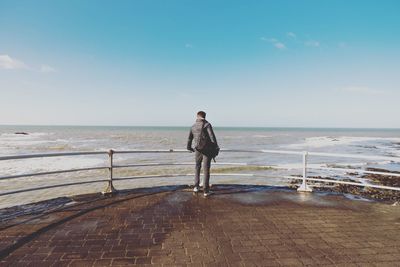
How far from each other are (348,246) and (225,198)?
2959 mm

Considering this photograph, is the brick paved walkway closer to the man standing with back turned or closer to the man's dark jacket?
the man standing with back turned

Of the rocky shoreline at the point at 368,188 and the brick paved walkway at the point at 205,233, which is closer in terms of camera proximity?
the brick paved walkway at the point at 205,233

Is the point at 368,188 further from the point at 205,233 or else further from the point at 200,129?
the point at 205,233

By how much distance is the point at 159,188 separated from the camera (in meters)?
7.27

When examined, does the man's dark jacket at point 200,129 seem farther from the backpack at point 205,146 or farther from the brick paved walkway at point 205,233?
the brick paved walkway at point 205,233

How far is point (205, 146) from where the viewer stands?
6.34 m

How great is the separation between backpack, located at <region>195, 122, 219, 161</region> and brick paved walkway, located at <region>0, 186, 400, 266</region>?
1064 mm

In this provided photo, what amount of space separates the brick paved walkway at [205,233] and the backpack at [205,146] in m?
1.06

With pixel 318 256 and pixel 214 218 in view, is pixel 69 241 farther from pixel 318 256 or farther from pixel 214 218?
pixel 318 256

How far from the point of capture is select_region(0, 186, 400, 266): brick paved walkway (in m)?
3.39

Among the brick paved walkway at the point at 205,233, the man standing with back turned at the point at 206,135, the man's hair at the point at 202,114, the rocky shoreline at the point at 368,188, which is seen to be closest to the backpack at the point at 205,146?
the man standing with back turned at the point at 206,135

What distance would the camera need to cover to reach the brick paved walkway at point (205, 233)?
11.1 feet

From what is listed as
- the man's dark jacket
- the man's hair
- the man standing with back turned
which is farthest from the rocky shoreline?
the man's hair

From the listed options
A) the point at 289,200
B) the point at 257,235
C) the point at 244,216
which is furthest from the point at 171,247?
the point at 289,200
